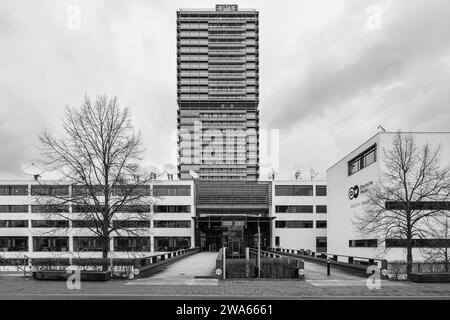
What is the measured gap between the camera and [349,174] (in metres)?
46.1

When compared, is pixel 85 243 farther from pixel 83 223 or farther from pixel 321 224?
pixel 321 224

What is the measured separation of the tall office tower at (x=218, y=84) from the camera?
443 feet

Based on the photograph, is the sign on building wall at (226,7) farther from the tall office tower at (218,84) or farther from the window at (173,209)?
the window at (173,209)

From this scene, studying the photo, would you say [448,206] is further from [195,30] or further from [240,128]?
[195,30]

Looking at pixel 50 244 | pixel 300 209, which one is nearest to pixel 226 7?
pixel 300 209

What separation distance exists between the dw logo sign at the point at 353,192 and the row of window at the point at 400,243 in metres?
4.77

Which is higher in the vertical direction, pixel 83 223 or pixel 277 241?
pixel 83 223

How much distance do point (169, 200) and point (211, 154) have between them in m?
64.8

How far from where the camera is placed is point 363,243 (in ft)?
134

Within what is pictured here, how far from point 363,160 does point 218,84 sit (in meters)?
100

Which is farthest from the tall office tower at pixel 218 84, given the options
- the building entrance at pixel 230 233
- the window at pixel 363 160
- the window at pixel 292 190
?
the window at pixel 363 160

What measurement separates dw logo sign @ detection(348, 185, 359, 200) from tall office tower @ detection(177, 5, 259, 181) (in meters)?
87.8

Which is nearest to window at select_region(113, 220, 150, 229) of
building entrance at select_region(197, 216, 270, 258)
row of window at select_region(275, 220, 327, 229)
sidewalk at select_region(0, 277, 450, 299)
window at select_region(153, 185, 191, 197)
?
sidewalk at select_region(0, 277, 450, 299)
